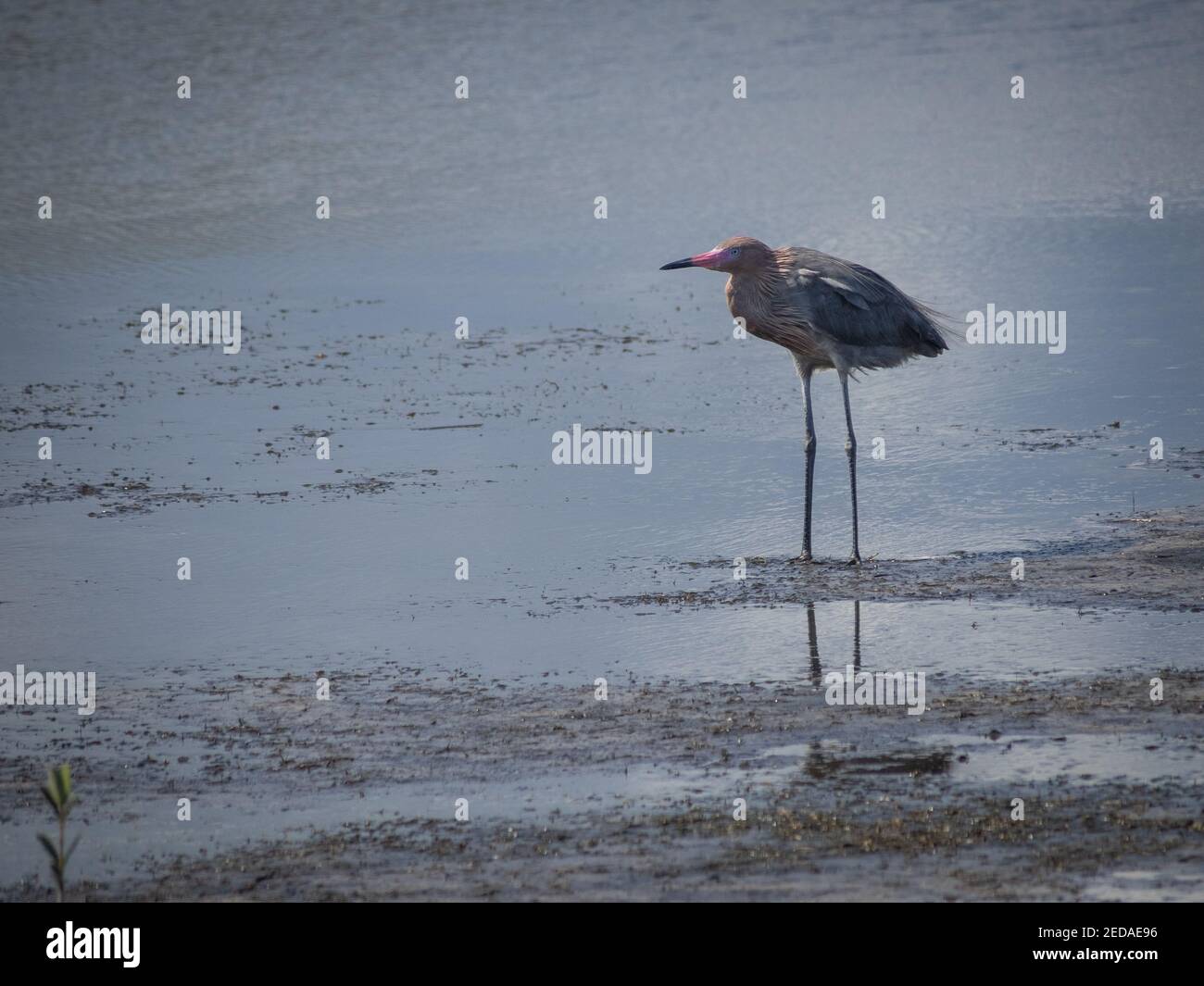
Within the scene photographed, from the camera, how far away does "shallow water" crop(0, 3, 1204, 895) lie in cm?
1031

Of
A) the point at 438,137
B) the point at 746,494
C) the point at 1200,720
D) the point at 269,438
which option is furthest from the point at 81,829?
the point at 438,137

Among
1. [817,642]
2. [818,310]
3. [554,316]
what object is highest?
[554,316]

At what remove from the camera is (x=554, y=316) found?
17.7m

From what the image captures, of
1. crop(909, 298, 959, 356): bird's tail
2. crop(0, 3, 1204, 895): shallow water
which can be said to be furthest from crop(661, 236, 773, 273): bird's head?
crop(0, 3, 1204, 895): shallow water

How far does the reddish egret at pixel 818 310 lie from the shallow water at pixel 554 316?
37.2 inches

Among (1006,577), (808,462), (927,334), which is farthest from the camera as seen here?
(927,334)

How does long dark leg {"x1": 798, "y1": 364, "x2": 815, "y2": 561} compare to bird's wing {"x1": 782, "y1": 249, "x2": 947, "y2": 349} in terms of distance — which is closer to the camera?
long dark leg {"x1": 798, "y1": 364, "x2": 815, "y2": 561}

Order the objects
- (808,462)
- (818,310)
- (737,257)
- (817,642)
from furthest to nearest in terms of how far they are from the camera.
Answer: (737,257) < (818,310) < (808,462) < (817,642)

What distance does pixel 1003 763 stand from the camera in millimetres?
7672

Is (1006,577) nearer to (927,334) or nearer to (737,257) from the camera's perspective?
(927,334)

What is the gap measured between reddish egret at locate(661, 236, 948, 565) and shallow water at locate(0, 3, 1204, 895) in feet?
3.10

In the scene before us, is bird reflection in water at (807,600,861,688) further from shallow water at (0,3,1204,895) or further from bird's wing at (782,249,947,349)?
bird's wing at (782,249,947,349)

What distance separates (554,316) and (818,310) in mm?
6212

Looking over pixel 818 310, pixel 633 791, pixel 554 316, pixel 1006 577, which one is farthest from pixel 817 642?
pixel 554 316
